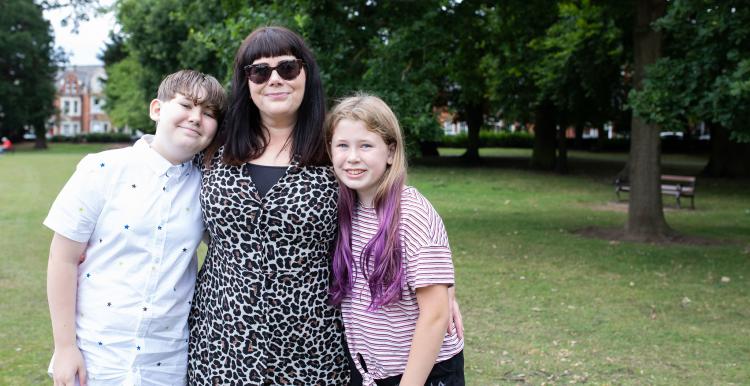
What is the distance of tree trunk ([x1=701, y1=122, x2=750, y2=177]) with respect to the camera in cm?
2897

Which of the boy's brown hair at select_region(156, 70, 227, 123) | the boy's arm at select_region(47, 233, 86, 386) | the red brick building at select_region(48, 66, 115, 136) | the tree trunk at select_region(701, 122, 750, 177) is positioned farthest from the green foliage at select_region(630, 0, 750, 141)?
the red brick building at select_region(48, 66, 115, 136)

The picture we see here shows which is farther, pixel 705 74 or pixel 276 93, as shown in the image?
pixel 705 74

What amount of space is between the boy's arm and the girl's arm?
120cm

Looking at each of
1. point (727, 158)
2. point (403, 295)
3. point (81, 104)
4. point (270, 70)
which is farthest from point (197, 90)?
point (81, 104)

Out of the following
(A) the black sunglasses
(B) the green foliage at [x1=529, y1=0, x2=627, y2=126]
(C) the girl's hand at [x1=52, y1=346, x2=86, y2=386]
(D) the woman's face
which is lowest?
(C) the girl's hand at [x1=52, y1=346, x2=86, y2=386]

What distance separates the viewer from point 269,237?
265cm

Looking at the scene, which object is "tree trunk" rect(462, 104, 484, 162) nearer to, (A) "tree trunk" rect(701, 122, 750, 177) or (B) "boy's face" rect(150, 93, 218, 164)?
(A) "tree trunk" rect(701, 122, 750, 177)

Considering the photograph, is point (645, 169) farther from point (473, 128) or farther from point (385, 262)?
point (473, 128)

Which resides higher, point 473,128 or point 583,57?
point 583,57

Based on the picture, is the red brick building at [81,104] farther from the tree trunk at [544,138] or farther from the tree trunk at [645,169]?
the tree trunk at [645,169]

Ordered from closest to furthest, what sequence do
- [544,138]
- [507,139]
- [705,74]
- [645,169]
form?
[705,74] < [645,169] < [544,138] < [507,139]

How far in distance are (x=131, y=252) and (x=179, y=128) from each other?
1.60ft

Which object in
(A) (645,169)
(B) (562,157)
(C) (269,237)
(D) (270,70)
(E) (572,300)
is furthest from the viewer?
(B) (562,157)

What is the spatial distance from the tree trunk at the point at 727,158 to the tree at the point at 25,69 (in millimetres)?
51418
